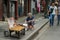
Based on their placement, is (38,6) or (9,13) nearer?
(9,13)

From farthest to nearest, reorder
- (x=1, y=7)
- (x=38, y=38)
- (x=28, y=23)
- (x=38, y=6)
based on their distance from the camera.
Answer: (x=38, y=6), (x=1, y=7), (x=28, y=23), (x=38, y=38)

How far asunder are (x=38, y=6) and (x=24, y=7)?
5.36 m

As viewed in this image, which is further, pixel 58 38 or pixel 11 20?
pixel 58 38

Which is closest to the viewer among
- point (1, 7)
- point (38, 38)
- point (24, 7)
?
point (38, 38)

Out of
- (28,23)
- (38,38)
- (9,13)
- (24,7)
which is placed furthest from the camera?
(24,7)

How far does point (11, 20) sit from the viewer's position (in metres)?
12.7

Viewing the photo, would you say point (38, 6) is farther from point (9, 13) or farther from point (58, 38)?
point (58, 38)

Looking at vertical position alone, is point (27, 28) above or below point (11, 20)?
below

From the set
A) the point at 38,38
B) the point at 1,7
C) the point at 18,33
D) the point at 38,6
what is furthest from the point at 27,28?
the point at 38,6

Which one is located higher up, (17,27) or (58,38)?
(17,27)

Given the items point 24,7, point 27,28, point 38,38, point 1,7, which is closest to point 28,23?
point 27,28

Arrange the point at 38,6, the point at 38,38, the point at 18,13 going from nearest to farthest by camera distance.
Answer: the point at 38,38 → the point at 18,13 → the point at 38,6

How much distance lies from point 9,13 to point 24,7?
6318mm

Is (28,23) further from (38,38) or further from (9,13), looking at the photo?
(9,13)
